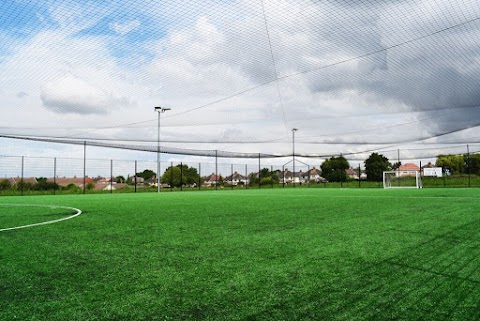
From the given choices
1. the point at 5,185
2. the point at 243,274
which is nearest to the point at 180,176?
the point at 5,185

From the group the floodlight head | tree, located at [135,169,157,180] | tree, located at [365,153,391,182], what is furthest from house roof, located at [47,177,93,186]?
tree, located at [365,153,391,182]

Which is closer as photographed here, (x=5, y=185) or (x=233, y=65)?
(x=233, y=65)

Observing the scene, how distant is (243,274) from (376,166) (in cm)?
3888

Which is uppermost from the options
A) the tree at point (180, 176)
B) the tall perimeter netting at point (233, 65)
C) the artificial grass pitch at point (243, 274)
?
the tall perimeter netting at point (233, 65)

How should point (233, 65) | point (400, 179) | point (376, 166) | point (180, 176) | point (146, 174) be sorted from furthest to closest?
point (376, 166) → point (400, 179) → point (180, 176) → point (146, 174) → point (233, 65)

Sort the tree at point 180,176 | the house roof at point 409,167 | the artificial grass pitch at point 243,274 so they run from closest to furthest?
1. the artificial grass pitch at point 243,274
2. the tree at point 180,176
3. the house roof at point 409,167

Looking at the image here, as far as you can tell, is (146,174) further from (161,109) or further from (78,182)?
(161,109)

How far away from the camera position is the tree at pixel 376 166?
115ft

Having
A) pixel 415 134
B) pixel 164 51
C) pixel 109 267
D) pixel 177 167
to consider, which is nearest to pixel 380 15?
pixel 164 51

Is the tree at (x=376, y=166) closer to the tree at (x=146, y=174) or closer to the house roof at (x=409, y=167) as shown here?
the house roof at (x=409, y=167)

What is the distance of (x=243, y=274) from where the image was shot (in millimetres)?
2576

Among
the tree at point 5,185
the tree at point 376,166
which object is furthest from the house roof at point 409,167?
the tree at point 5,185

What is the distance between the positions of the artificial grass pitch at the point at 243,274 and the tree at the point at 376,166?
3208 cm

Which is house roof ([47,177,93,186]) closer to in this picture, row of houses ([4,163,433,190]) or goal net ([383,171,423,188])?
row of houses ([4,163,433,190])
